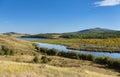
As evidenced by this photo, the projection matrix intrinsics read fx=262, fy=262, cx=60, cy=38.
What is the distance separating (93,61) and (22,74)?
3749 cm

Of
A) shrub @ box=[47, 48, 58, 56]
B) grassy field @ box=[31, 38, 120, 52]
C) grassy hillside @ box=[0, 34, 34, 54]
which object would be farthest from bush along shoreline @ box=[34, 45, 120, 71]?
grassy field @ box=[31, 38, 120, 52]

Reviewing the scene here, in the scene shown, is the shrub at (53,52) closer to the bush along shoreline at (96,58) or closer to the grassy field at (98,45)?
the bush along shoreline at (96,58)

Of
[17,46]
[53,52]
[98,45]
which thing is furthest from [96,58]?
[98,45]

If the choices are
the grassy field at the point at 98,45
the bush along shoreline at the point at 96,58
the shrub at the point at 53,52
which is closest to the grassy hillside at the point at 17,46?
the shrub at the point at 53,52

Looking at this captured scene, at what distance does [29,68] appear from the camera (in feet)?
77.8

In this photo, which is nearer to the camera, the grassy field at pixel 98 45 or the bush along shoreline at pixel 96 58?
the bush along shoreline at pixel 96 58

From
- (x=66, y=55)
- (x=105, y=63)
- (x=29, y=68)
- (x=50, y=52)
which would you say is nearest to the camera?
(x=29, y=68)

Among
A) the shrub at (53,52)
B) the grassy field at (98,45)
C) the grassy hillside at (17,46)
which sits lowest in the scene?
the grassy field at (98,45)

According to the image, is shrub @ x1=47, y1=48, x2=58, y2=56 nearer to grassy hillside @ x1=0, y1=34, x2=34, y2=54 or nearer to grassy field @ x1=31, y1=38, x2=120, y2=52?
grassy hillside @ x1=0, y1=34, x2=34, y2=54

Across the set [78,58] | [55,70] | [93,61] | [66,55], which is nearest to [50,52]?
[66,55]

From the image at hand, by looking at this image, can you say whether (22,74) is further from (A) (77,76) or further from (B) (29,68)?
(A) (77,76)

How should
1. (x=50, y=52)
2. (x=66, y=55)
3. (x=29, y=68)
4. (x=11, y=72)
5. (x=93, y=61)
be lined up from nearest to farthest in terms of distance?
(x=11, y=72), (x=29, y=68), (x=93, y=61), (x=66, y=55), (x=50, y=52)

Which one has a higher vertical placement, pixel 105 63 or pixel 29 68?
pixel 29 68

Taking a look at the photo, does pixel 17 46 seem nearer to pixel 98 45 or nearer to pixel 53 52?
pixel 53 52
